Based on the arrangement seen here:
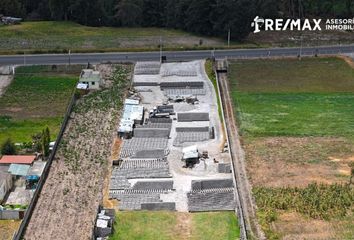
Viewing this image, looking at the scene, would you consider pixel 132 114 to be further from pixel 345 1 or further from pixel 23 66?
pixel 345 1

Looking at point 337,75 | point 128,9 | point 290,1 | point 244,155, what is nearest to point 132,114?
point 244,155

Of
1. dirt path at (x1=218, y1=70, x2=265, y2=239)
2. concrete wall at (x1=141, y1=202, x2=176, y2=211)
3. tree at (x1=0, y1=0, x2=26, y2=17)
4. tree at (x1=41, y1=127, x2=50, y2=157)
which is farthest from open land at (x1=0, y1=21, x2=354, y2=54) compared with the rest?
concrete wall at (x1=141, y1=202, x2=176, y2=211)

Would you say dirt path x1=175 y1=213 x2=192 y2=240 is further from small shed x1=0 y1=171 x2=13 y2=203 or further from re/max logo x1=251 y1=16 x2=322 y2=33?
re/max logo x1=251 y1=16 x2=322 y2=33

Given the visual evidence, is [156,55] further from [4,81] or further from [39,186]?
[39,186]

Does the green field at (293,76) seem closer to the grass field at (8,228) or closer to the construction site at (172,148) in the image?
the construction site at (172,148)

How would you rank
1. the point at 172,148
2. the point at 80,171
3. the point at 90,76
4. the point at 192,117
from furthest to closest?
the point at 90,76 < the point at 192,117 < the point at 172,148 < the point at 80,171

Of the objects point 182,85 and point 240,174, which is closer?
point 240,174

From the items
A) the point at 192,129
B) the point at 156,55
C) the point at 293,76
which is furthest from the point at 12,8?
the point at 192,129
